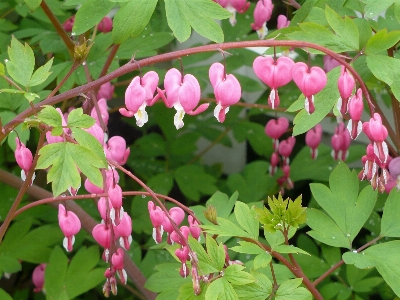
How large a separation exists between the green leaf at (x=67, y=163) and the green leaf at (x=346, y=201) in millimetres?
584

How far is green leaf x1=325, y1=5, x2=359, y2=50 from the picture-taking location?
3.19ft

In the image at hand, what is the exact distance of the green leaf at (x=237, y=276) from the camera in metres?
0.86

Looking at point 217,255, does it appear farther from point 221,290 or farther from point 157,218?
point 157,218

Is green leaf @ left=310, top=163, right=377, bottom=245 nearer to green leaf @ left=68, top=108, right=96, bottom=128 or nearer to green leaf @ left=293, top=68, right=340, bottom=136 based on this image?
green leaf @ left=293, top=68, right=340, bottom=136

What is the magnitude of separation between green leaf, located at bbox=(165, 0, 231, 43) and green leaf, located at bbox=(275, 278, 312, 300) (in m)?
0.47

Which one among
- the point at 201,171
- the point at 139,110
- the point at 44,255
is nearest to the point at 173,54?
the point at 139,110

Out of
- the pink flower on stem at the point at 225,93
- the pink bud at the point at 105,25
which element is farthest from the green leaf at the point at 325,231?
the pink bud at the point at 105,25

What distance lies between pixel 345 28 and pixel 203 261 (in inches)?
19.5

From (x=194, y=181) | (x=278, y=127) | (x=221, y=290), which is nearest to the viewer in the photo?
(x=221, y=290)

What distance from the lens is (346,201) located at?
122 centimetres

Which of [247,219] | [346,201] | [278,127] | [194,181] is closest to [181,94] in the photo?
[247,219]

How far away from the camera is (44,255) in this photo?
1.50 meters

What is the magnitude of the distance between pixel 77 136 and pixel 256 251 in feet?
1.23

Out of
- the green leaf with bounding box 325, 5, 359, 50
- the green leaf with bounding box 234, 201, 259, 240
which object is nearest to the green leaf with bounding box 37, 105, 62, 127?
the green leaf with bounding box 234, 201, 259, 240
